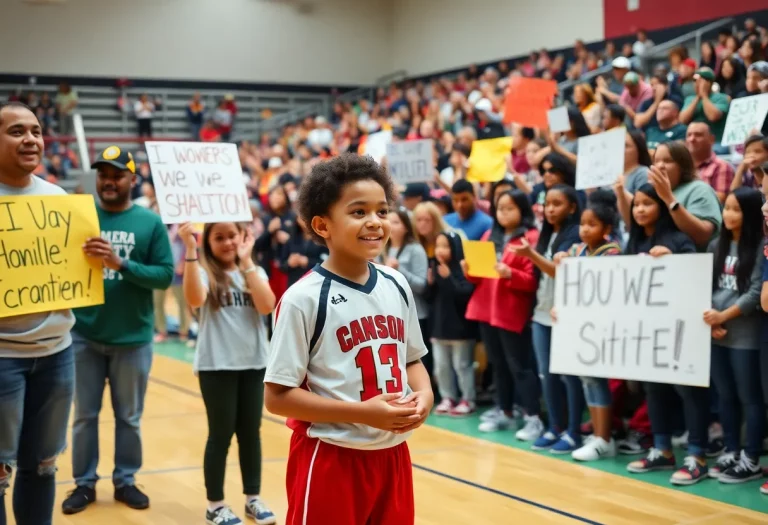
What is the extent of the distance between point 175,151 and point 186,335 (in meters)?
7.10

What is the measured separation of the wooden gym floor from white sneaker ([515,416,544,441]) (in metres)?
0.09

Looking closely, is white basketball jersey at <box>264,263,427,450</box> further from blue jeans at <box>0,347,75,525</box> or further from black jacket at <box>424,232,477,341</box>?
black jacket at <box>424,232,477,341</box>

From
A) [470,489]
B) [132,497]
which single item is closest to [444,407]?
[470,489]

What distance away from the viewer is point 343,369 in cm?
268

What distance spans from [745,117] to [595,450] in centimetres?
247

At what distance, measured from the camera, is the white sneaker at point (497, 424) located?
6562 millimetres

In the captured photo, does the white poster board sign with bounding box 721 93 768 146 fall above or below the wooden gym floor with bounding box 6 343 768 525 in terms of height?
above

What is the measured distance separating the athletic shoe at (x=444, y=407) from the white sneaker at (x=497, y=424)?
48cm

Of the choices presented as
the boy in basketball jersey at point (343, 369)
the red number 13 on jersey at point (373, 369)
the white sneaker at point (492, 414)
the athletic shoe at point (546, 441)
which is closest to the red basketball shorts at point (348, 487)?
the boy in basketball jersey at point (343, 369)

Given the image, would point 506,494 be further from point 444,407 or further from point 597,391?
point 444,407

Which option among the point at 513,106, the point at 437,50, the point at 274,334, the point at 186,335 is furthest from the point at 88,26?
the point at 274,334

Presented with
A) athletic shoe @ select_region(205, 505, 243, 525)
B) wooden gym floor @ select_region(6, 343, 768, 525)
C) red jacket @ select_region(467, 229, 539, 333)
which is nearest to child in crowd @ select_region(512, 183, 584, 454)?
red jacket @ select_region(467, 229, 539, 333)

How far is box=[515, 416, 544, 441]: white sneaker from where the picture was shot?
626 cm

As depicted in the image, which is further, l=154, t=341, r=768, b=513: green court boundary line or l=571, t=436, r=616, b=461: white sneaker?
l=571, t=436, r=616, b=461: white sneaker
